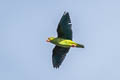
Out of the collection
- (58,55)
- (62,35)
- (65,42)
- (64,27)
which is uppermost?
(64,27)

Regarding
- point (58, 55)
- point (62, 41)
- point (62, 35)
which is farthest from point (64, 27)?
point (58, 55)

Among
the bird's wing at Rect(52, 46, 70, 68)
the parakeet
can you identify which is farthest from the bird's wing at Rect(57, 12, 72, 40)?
the bird's wing at Rect(52, 46, 70, 68)

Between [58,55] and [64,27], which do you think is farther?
[58,55]

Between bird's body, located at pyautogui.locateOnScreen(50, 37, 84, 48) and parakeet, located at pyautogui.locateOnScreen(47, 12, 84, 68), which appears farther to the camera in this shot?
parakeet, located at pyautogui.locateOnScreen(47, 12, 84, 68)

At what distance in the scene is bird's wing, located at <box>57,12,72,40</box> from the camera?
35250mm

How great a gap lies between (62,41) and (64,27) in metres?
2.87

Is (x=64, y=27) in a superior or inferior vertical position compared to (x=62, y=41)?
superior

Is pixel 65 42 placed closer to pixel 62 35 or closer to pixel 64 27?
pixel 62 35

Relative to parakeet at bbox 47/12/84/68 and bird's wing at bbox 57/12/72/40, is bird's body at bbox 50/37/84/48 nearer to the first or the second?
parakeet at bbox 47/12/84/68

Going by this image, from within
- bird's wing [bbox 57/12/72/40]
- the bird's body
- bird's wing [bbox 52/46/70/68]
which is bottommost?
bird's wing [bbox 52/46/70/68]

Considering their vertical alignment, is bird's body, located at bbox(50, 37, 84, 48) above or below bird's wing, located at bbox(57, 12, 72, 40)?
below

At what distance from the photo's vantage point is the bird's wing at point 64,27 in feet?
116

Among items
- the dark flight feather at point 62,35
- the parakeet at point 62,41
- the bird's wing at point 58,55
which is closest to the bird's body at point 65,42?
the parakeet at point 62,41

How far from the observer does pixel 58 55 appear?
121 ft
